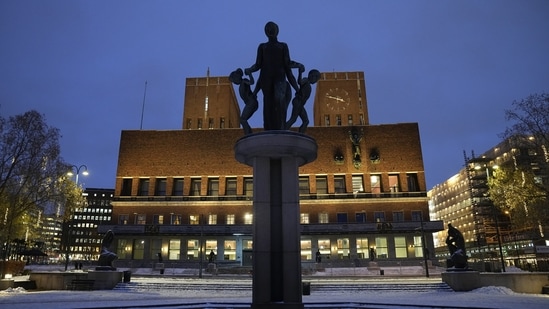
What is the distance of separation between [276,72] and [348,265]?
144 feet

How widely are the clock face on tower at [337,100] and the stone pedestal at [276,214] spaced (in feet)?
234

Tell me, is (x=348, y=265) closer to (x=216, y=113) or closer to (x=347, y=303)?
(x=347, y=303)

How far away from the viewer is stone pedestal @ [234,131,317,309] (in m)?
11.8

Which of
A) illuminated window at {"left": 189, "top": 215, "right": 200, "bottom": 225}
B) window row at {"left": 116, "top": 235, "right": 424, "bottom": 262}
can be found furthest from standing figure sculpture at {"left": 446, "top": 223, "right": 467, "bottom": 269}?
illuminated window at {"left": 189, "top": 215, "right": 200, "bottom": 225}

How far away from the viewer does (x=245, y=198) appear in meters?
64.3

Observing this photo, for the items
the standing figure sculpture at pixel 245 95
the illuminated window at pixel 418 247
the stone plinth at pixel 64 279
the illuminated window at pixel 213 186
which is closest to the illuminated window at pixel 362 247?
the illuminated window at pixel 418 247

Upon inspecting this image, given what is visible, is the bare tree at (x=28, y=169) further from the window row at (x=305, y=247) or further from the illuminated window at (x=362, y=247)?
the illuminated window at (x=362, y=247)

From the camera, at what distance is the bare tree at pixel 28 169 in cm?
3269

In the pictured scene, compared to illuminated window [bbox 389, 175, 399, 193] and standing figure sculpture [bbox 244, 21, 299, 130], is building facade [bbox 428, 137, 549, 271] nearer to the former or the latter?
illuminated window [bbox 389, 175, 399, 193]

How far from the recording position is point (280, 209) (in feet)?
41.1

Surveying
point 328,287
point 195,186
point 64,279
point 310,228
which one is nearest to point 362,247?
point 310,228

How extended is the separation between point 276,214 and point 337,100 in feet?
240

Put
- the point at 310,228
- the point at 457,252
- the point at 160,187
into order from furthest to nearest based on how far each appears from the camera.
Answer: the point at 160,187, the point at 310,228, the point at 457,252

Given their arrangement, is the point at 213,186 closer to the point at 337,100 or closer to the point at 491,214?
the point at 337,100
